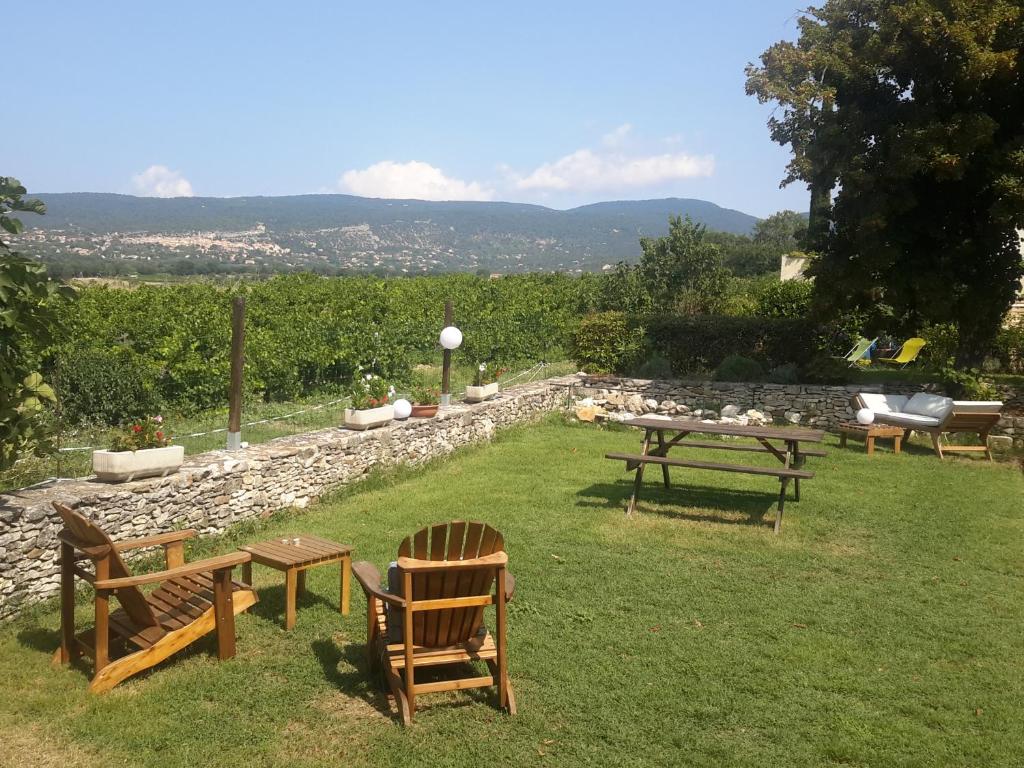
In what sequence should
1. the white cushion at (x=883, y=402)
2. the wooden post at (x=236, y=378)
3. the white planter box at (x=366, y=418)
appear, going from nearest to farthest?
the wooden post at (x=236, y=378), the white planter box at (x=366, y=418), the white cushion at (x=883, y=402)

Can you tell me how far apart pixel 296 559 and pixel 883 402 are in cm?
969

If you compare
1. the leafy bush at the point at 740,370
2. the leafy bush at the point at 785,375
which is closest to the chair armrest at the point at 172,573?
the leafy bush at the point at 740,370

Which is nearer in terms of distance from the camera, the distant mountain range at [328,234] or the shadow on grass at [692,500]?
the shadow on grass at [692,500]

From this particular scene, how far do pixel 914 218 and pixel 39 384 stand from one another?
1185 centimetres

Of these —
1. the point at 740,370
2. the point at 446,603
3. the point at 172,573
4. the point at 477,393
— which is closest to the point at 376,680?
the point at 446,603

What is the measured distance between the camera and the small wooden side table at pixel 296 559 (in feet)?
16.2

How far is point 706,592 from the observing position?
561 centimetres

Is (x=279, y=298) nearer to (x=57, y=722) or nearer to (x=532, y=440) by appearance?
(x=532, y=440)

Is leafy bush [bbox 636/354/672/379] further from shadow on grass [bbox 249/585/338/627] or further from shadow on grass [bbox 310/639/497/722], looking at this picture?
shadow on grass [bbox 310/639/497/722]

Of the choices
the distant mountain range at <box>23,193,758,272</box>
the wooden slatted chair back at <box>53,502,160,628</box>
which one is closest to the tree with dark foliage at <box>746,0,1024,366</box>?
the wooden slatted chair back at <box>53,502,160,628</box>

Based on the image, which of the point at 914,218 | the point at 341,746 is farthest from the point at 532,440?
the point at 341,746

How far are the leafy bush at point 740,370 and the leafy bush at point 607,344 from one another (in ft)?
5.60

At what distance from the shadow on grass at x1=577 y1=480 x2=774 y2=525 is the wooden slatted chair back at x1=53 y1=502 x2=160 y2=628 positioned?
4.55 meters

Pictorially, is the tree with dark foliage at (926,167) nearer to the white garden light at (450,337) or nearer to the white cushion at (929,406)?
the white cushion at (929,406)
